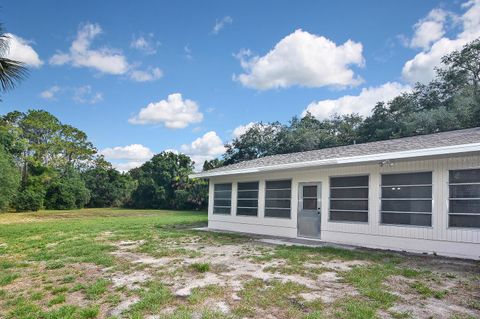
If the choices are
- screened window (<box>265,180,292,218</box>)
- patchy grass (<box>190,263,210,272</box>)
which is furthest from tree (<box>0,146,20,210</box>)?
patchy grass (<box>190,263,210,272</box>)

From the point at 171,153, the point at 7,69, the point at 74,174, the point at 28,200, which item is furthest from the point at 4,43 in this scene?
the point at 74,174

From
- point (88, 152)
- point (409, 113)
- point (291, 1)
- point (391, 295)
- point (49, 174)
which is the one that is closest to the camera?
point (391, 295)

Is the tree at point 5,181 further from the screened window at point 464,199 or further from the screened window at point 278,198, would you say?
the screened window at point 464,199

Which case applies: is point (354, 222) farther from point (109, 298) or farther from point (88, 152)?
point (88, 152)

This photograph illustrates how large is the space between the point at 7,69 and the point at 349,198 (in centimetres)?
855

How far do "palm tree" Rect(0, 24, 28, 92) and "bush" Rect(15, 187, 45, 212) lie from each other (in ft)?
81.1

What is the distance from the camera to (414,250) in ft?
25.9

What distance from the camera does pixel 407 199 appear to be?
812 cm

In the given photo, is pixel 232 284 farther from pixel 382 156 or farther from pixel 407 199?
pixel 407 199

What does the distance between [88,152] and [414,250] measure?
34376mm

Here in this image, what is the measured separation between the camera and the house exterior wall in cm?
724

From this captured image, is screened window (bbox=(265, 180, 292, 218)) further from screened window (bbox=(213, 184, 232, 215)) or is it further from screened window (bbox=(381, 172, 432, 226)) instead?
screened window (bbox=(381, 172, 432, 226))

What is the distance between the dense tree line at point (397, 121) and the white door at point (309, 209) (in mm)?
15050

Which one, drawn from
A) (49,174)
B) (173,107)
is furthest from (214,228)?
(49,174)
